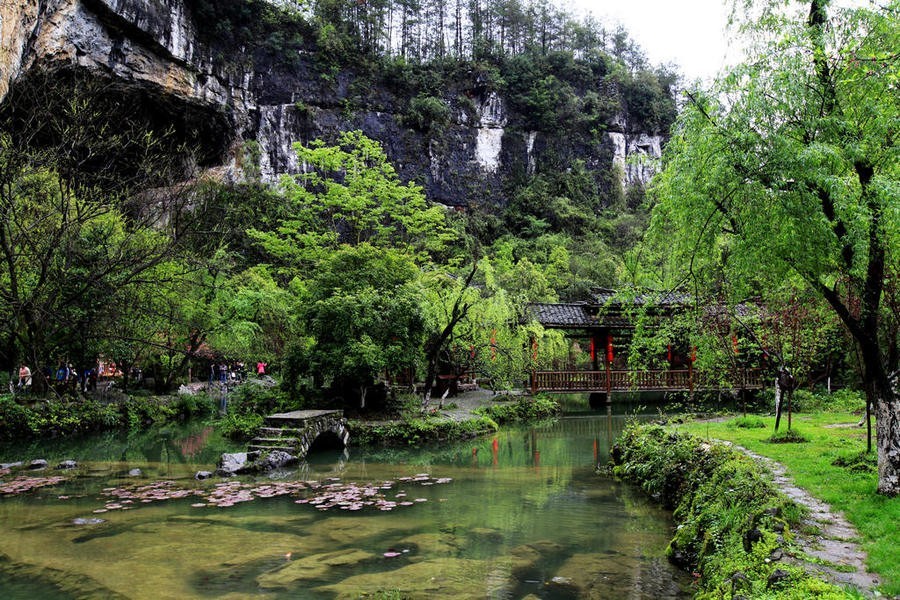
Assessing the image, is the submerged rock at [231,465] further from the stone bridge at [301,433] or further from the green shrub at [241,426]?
the green shrub at [241,426]

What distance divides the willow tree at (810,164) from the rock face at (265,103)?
16.1 m

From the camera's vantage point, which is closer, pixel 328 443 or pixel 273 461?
pixel 273 461

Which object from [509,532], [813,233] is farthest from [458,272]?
[813,233]

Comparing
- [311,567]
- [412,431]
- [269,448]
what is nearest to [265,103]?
[412,431]

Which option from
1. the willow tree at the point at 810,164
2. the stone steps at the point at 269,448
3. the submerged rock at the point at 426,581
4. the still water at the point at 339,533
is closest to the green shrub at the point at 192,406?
the still water at the point at 339,533

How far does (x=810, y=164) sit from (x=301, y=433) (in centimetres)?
1023

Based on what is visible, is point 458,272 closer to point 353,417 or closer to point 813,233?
point 353,417

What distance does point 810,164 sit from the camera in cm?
497

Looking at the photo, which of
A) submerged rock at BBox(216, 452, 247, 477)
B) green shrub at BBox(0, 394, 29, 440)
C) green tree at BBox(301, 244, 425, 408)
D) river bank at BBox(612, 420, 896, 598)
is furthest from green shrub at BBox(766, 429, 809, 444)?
green shrub at BBox(0, 394, 29, 440)

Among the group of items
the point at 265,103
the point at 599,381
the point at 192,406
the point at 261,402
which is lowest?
the point at 192,406

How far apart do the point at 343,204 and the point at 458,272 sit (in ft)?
22.6

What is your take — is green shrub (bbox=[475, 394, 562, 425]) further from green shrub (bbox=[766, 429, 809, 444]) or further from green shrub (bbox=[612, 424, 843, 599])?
green shrub (bbox=[766, 429, 809, 444])

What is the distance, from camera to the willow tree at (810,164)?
16.8 feet

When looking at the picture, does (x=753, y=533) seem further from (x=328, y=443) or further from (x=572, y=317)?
(x=572, y=317)
